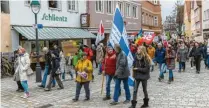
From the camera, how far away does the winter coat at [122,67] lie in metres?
9.71

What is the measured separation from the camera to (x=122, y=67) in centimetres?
974

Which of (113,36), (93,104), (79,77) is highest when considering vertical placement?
(113,36)

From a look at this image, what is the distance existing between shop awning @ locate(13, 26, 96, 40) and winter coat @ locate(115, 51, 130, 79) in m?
9.94

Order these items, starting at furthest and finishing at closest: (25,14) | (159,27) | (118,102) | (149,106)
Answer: (159,27)
(25,14)
(118,102)
(149,106)

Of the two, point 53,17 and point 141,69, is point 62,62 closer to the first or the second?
point 141,69

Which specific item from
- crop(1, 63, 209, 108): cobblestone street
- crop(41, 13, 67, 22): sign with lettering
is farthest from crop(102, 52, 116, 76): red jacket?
crop(41, 13, 67, 22): sign with lettering

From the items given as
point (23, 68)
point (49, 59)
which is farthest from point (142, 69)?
point (49, 59)

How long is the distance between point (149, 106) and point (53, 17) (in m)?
14.4

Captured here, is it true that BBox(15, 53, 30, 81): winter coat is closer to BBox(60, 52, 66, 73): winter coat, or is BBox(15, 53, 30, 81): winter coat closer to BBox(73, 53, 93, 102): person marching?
BBox(73, 53, 93, 102): person marching

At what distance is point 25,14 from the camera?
66.1 ft

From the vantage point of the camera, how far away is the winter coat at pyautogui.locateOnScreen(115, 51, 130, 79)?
31.9ft

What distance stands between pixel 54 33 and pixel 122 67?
12.5 m

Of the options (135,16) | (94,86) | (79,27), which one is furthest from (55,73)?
(135,16)

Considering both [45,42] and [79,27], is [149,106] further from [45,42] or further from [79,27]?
[79,27]
